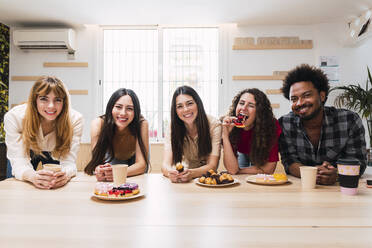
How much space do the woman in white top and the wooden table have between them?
0.41 meters

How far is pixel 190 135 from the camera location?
2096mm

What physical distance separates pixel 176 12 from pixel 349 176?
122 inches

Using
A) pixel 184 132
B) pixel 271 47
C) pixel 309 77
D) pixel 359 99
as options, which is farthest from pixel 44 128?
pixel 359 99

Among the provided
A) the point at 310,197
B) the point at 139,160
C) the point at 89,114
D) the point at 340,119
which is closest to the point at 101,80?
the point at 89,114

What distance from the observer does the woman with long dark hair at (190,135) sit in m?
1.92

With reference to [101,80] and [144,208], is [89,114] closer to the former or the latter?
[101,80]

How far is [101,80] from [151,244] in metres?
3.82

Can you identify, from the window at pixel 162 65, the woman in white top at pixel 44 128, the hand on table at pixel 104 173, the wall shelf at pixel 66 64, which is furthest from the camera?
the window at pixel 162 65

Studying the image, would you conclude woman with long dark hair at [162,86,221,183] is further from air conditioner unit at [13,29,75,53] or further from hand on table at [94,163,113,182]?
air conditioner unit at [13,29,75,53]

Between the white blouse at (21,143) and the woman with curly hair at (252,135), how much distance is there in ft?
3.56

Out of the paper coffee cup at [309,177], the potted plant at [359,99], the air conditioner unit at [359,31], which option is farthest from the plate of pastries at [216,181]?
the air conditioner unit at [359,31]

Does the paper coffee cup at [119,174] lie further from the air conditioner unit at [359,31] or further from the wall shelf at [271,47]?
the air conditioner unit at [359,31]

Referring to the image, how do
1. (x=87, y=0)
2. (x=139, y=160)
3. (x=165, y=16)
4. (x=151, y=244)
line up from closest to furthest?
(x=151, y=244) < (x=139, y=160) < (x=87, y=0) < (x=165, y=16)

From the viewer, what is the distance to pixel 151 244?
0.70 metres
